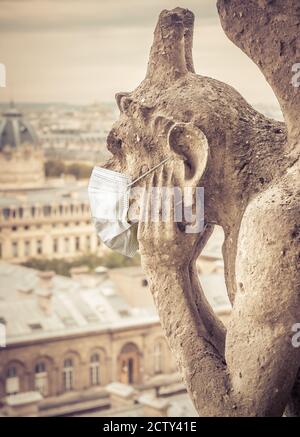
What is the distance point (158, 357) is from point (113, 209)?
51.7 feet

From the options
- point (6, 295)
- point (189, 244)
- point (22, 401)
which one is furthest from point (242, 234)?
point (6, 295)

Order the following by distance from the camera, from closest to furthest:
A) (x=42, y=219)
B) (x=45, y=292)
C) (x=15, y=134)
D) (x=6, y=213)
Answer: (x=15, y=134)
(x=45, y=292)
(x=6, y=213)
(x=42, y=219)

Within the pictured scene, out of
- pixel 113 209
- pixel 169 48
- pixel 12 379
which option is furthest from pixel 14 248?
pixel 169 48

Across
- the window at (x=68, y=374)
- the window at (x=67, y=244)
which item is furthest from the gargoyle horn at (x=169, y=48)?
the window at (x=67, y=244)

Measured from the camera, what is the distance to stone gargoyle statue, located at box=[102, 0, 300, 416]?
1.76 m

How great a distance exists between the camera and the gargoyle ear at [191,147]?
186cm

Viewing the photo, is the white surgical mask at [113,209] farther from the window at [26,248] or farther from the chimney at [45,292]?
the window at [26,248]

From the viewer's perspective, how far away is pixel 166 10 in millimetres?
1997

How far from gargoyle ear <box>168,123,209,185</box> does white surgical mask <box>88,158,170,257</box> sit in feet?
0.50

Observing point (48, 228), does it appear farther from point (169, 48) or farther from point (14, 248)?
point (169, 48)

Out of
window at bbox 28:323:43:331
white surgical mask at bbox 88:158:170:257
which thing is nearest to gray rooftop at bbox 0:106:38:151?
window at bbox 28:323:43:331

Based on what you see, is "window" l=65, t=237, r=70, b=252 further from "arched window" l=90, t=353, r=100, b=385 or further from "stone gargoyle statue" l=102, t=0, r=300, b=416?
"stone gargoyle statue" l=102, t=0, r=300, b=416

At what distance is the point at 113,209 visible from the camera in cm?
206
